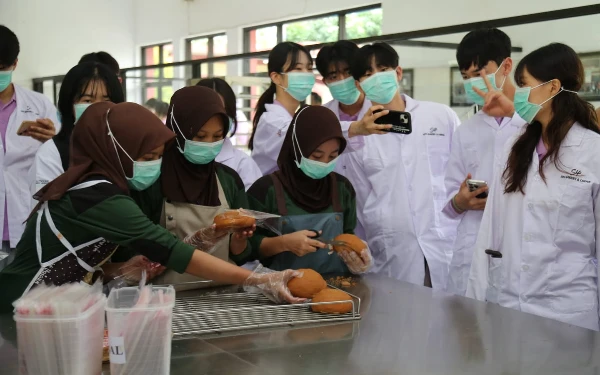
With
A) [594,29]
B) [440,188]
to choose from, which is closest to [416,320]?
[440,188]

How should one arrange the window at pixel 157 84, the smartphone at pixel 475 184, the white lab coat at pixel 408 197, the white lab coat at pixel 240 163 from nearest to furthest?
the smartphone at pixel 475 184
the white lab coat at pixel 408 197
the white lab coat at pixel 240 163
the window at pixel 157 84

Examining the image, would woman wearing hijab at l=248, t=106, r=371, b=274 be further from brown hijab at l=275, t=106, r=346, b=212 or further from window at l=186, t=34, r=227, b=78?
window at l=186, t=34, r=227, b=78

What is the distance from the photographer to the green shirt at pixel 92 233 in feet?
5.27

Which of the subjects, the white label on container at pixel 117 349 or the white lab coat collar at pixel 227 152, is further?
the white lab coat collar at pixel 227 152

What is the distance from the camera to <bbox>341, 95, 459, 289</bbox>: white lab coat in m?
2.63

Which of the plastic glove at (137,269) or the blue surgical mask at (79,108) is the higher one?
the blue surgical mask at (79,108)

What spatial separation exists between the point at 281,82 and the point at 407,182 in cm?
85

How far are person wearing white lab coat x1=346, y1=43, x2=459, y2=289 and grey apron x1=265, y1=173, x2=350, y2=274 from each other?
1.47ft

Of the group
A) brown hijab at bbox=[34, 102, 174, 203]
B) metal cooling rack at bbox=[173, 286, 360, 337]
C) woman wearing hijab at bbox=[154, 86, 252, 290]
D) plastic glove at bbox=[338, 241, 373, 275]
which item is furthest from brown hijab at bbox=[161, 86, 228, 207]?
A: plastic glove at bbox=[338, 241, 373, 275]

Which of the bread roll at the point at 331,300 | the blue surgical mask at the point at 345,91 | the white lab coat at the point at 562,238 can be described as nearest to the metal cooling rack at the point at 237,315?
the bread roll at the point at 331,300

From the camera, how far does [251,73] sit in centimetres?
471

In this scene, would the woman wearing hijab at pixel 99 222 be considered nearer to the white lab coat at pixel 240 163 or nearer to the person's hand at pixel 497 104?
the white lab coat at pixel 240 163

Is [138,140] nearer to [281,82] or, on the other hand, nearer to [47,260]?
[47,260]

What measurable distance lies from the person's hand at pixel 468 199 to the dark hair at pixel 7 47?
214 cm
